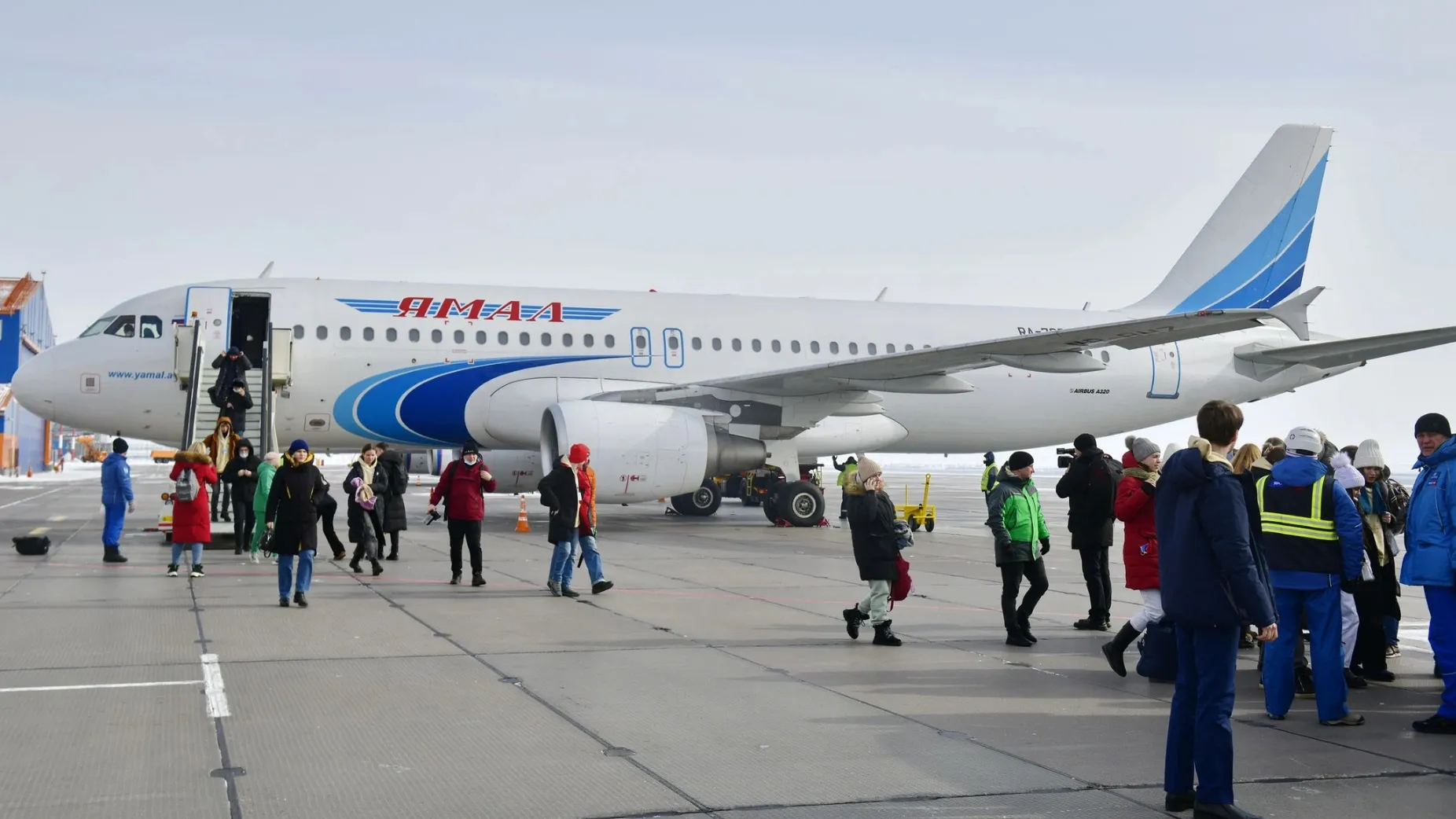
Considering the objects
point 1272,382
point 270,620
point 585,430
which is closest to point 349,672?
point 270,620

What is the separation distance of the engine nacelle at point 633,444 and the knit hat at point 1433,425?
12.5m

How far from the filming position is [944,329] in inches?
914

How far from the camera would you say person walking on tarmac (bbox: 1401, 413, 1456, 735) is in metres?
6.54

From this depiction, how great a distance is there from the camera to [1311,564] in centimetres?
660

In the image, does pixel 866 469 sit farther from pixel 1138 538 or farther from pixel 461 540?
pixel 461 540

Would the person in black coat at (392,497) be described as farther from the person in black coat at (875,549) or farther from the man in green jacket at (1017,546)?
the man in green jacket at (1017,546)

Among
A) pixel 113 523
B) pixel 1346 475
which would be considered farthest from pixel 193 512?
pixel 1346 475

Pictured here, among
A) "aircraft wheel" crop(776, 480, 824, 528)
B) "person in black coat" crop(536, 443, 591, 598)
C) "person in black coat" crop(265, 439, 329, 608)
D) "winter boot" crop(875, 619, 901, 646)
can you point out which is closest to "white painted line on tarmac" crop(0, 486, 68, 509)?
"aircraft wheel" crop(776, 480, 824, 528)

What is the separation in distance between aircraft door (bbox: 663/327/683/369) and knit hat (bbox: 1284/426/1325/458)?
14967 mm

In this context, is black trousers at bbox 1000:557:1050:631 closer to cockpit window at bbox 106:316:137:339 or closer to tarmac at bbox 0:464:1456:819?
tarmac at bbox 0:464:1456:819

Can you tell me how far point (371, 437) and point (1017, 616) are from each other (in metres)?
13.6

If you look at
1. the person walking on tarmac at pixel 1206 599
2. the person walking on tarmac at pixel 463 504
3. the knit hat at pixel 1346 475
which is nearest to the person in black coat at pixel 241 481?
the person walking on tarmac at pixel 463 504

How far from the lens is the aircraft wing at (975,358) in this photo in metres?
15.5

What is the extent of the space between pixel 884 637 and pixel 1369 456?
342 cm
